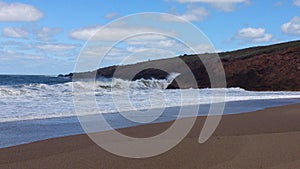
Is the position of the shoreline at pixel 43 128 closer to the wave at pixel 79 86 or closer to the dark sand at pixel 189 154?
the dark sand at pixel 189 154

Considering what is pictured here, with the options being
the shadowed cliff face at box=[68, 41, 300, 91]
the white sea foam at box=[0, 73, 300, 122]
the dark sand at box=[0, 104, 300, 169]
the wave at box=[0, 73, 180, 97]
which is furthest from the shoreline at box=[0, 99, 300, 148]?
the shadowed cliff face at box=[68, 41, 300, 91]

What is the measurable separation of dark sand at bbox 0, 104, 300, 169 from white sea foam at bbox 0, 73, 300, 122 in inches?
176

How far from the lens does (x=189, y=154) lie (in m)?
6.65

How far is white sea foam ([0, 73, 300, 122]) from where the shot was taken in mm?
13633

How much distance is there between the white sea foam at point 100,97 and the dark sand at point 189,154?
4461 millimetres

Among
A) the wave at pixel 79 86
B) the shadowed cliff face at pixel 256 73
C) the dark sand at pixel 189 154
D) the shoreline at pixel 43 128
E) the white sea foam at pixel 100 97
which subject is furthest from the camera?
the shadowed cliff face at pixel 256 73

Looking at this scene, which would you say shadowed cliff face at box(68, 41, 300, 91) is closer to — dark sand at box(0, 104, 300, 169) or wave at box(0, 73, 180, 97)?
wave at box(0, 73, 180, 97)

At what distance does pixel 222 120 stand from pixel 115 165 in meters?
6.32

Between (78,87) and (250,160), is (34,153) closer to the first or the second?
(250,160)

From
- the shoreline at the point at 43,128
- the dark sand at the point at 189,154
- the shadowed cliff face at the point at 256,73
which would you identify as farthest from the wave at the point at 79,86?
the dark sand at the point at 189,154

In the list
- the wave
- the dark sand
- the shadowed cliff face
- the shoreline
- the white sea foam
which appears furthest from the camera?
the shadowed cliff face

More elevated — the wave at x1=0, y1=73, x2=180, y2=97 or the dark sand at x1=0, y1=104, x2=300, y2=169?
the wave at x1=0, y1=73, x2=180, y2=97

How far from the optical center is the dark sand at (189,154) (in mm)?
5891

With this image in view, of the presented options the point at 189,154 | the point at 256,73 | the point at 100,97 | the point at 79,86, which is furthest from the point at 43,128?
the point at 256,73
